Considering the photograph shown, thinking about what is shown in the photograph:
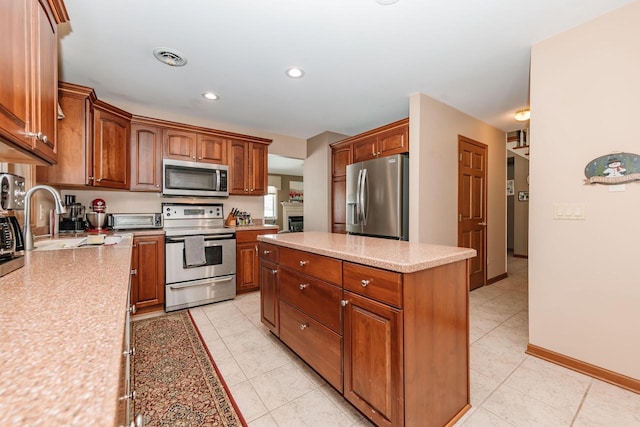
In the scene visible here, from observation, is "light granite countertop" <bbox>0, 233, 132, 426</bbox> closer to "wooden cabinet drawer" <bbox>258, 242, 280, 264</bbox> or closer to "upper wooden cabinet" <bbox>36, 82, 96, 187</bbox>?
"wooden cabinet drawer" <bbox>258, 242, 280, 264</bbox>

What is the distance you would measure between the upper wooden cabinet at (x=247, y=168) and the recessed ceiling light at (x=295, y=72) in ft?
4.99

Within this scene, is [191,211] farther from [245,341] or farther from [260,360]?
[260,360]

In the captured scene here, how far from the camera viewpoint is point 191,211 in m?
3.60

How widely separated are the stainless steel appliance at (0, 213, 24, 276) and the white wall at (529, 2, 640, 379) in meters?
3.22

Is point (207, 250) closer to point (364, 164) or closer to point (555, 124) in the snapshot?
point (364, 164)

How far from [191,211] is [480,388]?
352 centimetres

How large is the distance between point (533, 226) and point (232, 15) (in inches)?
109

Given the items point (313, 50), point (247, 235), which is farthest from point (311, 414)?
point (313, 50)

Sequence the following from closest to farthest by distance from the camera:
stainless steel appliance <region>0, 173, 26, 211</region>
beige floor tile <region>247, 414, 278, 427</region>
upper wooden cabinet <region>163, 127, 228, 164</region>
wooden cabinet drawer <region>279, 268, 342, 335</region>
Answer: stainless steel appliance <region>0, 173, 26, 211</region> → beige floor tile <region>247, 414, 278, 427</region> → wooden cabinet drawer <region>279, 268, 342, 335</region> → upper wooden cabinet <region>163, 127, 228, 164</region>

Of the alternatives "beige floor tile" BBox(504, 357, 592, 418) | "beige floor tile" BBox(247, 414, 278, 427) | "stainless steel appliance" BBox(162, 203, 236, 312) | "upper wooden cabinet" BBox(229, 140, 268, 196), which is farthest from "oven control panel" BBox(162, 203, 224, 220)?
"beige floor tile" BBox(504, 357, 592, 418)

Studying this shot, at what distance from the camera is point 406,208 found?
125 inches

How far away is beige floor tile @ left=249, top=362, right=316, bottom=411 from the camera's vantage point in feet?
5.43

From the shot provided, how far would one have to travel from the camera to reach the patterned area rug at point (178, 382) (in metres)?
1.51

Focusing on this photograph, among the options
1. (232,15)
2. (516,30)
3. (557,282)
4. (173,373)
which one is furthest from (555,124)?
(173,373)
